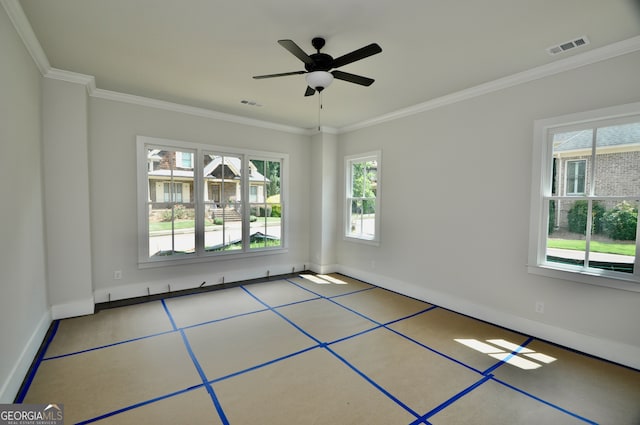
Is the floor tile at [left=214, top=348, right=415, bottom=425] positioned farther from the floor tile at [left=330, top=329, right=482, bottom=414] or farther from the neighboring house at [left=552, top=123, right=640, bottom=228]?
the neighboring house at [left=552, top=123, right=640, bottom=228]

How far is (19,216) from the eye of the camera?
8.50 ft

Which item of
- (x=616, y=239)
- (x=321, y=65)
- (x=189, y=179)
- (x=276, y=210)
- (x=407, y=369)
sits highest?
(x=321, y=65)

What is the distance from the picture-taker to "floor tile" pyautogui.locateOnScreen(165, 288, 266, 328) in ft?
12.6

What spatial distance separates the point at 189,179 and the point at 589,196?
17.3 ft

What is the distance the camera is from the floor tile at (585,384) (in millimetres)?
2207

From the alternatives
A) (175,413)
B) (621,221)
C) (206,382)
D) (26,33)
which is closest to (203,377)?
(206,382)

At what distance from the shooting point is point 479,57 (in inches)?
120

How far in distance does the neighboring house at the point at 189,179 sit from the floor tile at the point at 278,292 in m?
1.57

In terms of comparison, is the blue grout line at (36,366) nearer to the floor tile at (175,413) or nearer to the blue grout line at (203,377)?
the floor tile at (175,413)

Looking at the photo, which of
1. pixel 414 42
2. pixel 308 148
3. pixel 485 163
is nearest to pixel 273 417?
pixel 414 42

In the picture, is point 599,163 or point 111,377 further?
point 599,163

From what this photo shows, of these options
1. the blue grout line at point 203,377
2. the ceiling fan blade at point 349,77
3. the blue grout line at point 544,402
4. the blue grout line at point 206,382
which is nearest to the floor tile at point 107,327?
the blue grout line at point 203,377

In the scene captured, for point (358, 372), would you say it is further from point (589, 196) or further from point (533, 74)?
point (533, 74)

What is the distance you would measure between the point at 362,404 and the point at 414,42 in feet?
10.3
